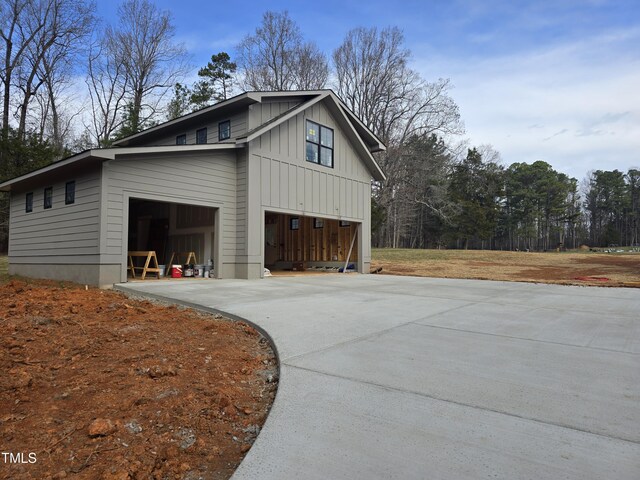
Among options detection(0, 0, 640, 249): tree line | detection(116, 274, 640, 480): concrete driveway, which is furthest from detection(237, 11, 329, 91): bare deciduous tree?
detection(116, 274, 640, 480): concrete driveway

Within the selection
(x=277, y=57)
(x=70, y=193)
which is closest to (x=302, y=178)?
(x=70, y=193)

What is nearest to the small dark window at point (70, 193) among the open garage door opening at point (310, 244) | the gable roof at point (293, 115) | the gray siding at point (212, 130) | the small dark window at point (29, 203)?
the small dark window at point (29, 203)

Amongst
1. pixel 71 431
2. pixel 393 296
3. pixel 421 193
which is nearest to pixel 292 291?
pixel 393 296

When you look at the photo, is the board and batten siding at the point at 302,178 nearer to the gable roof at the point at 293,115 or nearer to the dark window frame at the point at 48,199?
the gable roof at the point at 293,115

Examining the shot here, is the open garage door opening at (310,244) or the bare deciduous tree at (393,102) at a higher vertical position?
the bare deciduous tree at (393,102)

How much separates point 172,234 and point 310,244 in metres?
5.74

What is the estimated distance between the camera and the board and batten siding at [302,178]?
1186 cm

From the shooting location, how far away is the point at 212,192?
11266 millimetres

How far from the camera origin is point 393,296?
26.7 feet

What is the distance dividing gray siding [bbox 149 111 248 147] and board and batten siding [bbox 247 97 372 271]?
0.80 meters

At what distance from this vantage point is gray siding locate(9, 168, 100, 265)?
9289 millimetres

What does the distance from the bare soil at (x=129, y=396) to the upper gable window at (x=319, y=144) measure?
950cm

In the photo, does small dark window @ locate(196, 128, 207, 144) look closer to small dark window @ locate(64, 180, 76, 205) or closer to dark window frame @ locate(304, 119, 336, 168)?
dark window frame @ locate(304, 119, 336, 168)

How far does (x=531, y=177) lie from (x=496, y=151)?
34.4ft
